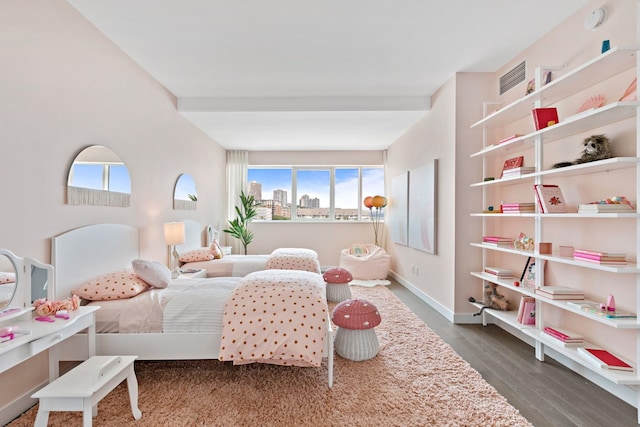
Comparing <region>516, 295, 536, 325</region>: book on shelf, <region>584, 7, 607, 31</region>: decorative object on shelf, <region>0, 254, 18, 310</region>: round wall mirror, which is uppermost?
<region>584, 7, 607, 31</region>: decorative object on shelf

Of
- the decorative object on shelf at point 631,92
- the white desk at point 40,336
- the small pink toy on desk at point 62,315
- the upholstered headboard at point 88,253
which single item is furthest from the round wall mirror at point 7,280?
the decorative object on shelf at point 631,92

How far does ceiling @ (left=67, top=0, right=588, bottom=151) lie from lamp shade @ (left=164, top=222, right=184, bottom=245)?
5.10 feet

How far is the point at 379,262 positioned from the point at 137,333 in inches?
154

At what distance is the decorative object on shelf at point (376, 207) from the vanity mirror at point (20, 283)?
4.81m

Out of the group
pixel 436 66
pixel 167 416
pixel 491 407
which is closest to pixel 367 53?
pixel 436 66

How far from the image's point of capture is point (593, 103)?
203cm

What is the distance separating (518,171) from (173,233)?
347 cm

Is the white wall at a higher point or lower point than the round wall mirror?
higher

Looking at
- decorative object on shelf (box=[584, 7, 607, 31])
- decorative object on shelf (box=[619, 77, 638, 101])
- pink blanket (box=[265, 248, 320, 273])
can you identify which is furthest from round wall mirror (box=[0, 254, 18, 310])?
decorative object on shelf (box=[584, 7, 607, 31])

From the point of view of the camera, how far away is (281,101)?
150 inches

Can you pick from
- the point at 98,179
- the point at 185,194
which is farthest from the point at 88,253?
the point at 185,194

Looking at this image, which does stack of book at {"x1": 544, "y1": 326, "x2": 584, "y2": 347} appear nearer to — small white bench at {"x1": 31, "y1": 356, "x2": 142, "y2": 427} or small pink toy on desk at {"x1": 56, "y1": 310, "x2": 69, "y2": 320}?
small white bench at {"x1": 31, "y1": 356, "x2": 142, "y2": 427}

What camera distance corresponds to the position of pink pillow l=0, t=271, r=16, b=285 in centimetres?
150

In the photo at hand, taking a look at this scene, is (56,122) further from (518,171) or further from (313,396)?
(518,171)
